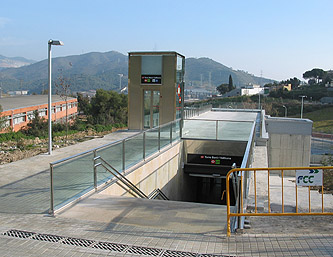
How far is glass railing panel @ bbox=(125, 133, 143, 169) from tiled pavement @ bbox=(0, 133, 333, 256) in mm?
3700

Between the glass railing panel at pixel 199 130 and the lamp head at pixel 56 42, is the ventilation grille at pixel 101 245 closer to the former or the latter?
→ the lamp head at pixel 56 42

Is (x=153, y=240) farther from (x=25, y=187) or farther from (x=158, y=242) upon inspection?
(x=25, y=187)

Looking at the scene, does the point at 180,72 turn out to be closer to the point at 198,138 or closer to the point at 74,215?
the point at 198,138

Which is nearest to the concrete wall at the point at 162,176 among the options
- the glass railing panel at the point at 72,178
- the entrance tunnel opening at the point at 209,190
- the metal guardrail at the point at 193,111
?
the glass railing panel at the point at 72,178

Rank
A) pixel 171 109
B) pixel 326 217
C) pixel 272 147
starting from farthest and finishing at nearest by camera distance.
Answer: pixel 272 147
pixel 171 109
pixel 326 217

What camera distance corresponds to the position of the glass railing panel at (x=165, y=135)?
1305 cm

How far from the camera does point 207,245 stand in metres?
5.08

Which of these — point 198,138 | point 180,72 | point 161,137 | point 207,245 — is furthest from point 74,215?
point 180,72

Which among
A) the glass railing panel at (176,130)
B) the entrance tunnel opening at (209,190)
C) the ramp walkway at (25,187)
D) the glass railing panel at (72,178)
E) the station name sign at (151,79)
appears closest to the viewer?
the glass railing panel at (72,178)

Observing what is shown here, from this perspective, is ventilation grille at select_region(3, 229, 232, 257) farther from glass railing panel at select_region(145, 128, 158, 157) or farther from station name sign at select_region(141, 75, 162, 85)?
station name sign at select_region(141, 75, 162, 85)

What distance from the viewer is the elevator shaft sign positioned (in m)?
5.95

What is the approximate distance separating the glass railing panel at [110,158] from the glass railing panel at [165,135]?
387 centimetres

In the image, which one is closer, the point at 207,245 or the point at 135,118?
the point at 207,245

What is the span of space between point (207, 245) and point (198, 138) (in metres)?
11.1
